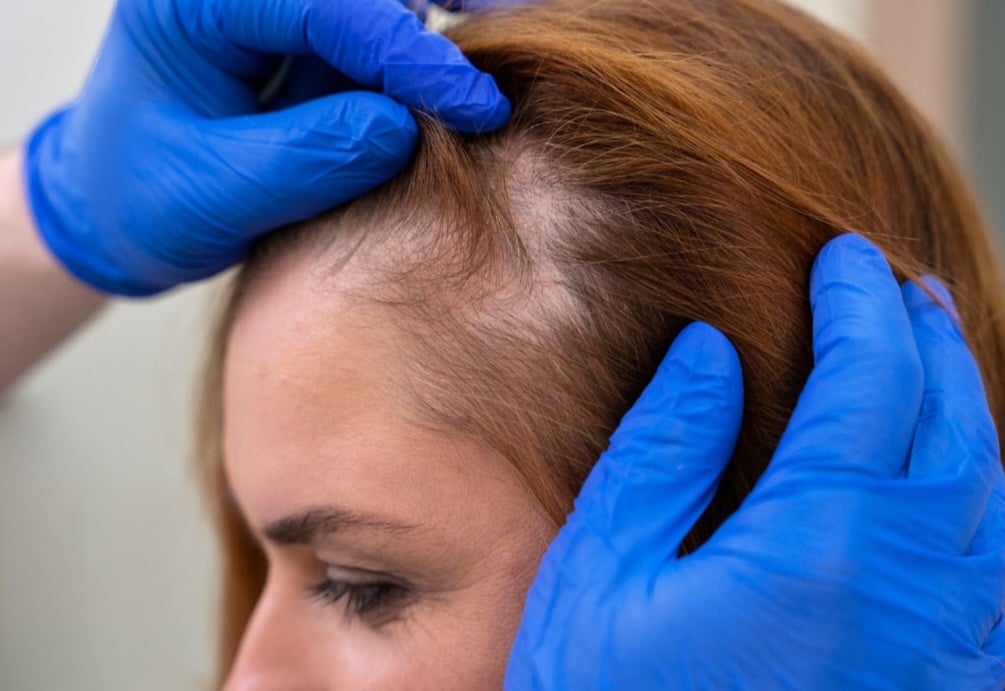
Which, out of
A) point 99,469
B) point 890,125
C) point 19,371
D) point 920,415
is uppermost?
point 890,125

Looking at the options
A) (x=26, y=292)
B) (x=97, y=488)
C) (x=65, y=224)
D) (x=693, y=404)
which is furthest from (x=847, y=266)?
(x=97, y=488)

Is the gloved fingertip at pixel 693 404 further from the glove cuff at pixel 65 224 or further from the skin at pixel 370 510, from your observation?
the glove cuff at pixel 65 224

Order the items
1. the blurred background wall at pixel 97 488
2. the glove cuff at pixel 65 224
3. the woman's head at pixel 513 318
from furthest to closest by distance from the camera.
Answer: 1. the blurred background wall at pixel 97 488
2. the glove cuff at pixel 65 224
3. the woman's head at pixel 513 318

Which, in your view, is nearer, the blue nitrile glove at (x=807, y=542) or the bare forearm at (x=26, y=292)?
the blue nitrile glove at (x=807, y=542)

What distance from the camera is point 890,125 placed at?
0.84 metres

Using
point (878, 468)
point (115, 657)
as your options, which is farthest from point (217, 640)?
point (878, 468)

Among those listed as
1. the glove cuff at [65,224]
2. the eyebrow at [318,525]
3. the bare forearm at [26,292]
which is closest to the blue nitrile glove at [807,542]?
the eyebrow at [318,525]

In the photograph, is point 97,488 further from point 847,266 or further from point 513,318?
point 847,266

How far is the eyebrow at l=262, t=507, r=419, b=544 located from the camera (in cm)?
69

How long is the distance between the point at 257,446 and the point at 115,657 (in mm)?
744

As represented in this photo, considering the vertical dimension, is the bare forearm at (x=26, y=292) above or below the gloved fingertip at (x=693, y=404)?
below

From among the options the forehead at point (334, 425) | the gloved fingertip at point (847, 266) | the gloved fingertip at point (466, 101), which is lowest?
the forehead at point (334, 425)

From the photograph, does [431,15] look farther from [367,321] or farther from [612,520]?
[612,520]

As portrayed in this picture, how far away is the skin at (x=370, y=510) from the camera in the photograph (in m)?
0.69
